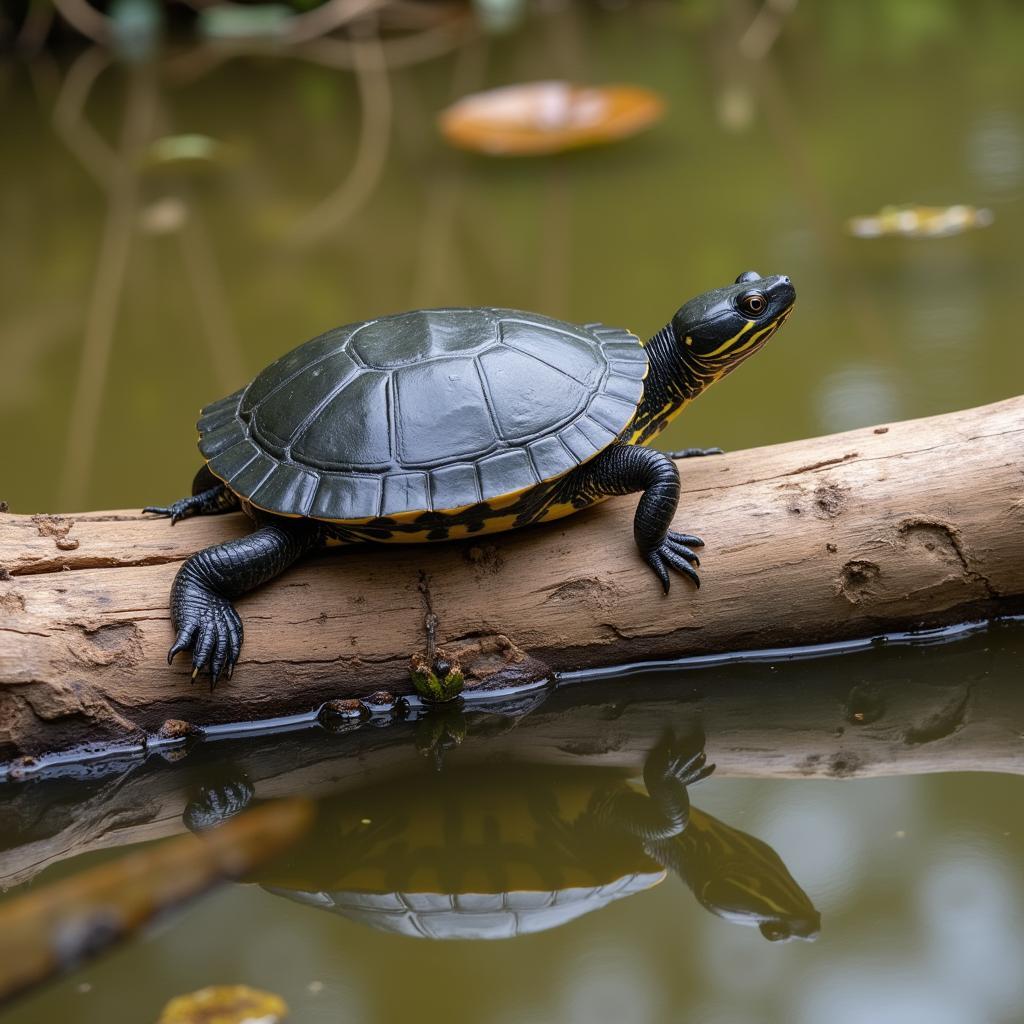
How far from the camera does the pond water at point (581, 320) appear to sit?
1991 mm

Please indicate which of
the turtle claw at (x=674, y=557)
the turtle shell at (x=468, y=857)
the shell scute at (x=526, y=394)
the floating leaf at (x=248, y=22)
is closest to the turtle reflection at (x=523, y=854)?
the turtle shell at (x=468, y=857)

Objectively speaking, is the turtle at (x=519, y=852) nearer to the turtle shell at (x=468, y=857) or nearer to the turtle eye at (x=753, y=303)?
the turtle shell at (x=468, y=857)

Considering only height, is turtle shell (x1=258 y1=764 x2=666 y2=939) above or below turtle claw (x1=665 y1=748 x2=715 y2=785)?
below

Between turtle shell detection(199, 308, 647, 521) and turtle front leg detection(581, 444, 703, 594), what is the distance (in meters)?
0.06

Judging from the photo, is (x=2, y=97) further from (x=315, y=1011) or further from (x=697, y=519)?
(x=315, y=1011)

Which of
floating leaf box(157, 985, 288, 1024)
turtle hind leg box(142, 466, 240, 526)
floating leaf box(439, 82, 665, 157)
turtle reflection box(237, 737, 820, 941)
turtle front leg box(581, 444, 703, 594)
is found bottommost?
floating leaf box(157, 985, 288, 1024)

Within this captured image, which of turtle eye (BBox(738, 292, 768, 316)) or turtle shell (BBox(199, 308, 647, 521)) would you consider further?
turtle eye (BBox(738, 292, 768, 316))

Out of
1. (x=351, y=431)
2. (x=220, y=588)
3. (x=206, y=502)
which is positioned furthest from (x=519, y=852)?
(x=206, y=502)

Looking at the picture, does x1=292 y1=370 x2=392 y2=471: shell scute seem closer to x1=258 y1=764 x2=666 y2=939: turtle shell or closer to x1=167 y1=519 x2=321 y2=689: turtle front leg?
x1=167 y1=519 x2=321 y2=689: turtle front leg

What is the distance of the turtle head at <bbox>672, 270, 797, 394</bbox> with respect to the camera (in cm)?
281

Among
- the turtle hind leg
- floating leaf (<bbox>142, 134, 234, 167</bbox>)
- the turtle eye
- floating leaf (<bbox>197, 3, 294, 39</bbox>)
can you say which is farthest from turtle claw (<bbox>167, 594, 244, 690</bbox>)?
floating leaf (<bbox>197, 3, 294, 39</bbox>)

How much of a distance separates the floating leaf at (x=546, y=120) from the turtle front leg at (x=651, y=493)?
14.5 ft

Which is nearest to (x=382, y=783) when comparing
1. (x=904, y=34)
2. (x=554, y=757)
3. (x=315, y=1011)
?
(x=554, y=757)

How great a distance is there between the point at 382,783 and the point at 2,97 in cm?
896
